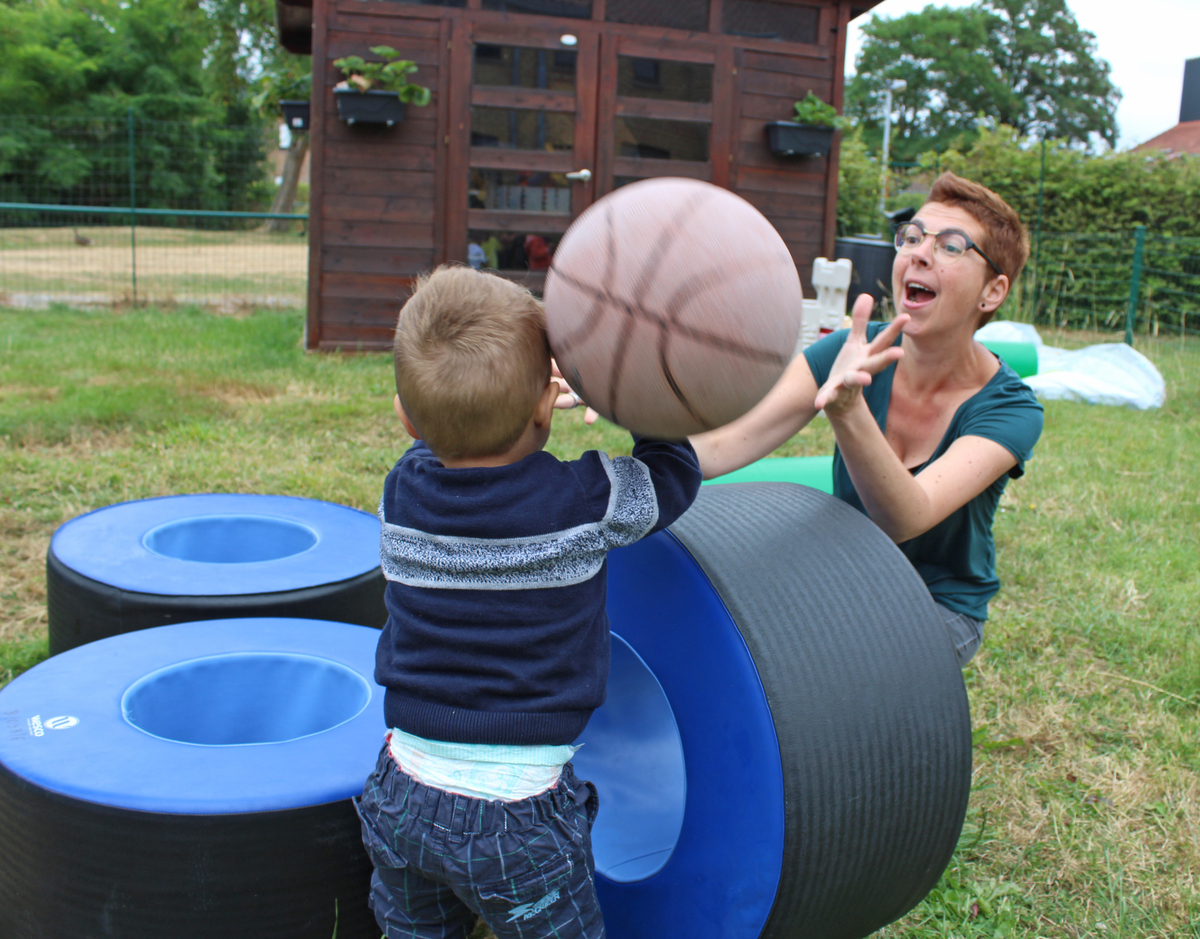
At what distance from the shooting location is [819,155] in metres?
9.82

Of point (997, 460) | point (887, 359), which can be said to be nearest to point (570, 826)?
point (887, 359)

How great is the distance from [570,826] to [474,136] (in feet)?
27.0

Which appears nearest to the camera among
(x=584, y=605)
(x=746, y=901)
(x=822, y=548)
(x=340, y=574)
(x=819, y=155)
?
(x=584, y=605)

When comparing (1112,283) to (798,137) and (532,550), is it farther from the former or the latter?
(532,550)

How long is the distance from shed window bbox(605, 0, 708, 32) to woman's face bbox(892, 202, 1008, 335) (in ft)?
24.5

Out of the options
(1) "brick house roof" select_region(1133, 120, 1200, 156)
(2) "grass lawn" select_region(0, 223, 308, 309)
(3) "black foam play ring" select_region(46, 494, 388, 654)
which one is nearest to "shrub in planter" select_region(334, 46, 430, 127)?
(2) "grass lawn" select_region(0, 223, 308, 309)

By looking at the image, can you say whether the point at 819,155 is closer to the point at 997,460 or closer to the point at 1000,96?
the point at 997,460

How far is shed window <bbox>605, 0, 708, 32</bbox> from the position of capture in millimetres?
9125

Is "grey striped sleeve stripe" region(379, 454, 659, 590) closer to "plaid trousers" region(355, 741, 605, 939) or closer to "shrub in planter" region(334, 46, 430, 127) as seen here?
"plaid trousers" region(355, 741, 605, 939)

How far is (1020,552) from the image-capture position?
4.70m

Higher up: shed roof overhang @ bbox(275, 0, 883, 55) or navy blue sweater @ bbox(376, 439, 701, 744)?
shed roof overhang @ bbox(275, 0, 883, 55)

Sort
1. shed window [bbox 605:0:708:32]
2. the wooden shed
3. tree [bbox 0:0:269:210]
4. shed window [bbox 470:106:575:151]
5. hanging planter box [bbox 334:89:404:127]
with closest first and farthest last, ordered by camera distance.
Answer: hanging planter box [bbox 334:89:404:127]
the wooden shed
shed window [bbox 470:106:575:151]
shed window [bbox 605:0:708:32]
tree [bbox 0:0:269:210]

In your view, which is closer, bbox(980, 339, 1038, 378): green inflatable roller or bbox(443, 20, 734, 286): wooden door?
bbox(980, 339, 1038, 378): green inflatable roller

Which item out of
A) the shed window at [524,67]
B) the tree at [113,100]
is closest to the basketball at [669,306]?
the shed window at [524,67]
